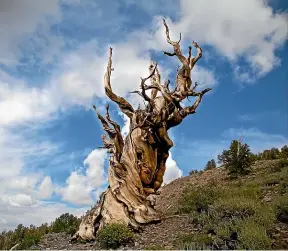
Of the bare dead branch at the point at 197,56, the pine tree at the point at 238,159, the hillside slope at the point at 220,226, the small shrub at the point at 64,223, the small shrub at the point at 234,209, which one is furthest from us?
the pine tree at the point at 238,159

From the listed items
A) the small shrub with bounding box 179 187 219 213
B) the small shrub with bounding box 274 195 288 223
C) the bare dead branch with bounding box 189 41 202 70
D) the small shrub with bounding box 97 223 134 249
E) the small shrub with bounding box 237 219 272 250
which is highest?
the bare dead branch with bounding box 189 41 202 70

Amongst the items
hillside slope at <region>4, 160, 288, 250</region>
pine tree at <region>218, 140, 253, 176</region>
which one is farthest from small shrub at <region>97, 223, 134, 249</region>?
pine tree at <region>218, 140, 253, 176</region>

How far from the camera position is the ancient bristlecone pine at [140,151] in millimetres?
11578

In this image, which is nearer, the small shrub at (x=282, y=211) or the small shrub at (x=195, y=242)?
the small shrub at (x=195, y=242)

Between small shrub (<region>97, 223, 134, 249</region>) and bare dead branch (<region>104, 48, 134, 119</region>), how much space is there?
4788 mm

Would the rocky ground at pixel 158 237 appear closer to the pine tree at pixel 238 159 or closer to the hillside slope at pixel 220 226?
the hillside slope at pixel 220 226

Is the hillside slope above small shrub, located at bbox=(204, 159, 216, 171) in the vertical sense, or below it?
below

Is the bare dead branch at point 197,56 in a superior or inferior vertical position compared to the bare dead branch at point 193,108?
superior

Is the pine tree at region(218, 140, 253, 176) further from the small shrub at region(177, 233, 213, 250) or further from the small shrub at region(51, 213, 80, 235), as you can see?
the small shrub at region(177, 233, 213, 250)

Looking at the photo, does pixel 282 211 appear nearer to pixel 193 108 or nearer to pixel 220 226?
pixel 220 226

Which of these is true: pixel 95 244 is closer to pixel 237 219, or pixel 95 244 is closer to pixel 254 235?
pixel 237 219

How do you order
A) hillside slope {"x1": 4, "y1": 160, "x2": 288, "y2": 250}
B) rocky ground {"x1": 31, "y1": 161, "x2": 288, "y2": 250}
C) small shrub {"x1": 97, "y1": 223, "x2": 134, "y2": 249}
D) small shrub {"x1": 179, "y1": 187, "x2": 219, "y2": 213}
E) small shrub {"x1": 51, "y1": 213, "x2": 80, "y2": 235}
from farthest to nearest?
1. small shrub {"x1": 51, "y1": 213, "x2": 80, "y2": 235}
2. small shrub {"x1": 179, "y1": 187, "x2": 219, "y2": 213}
3. small shrub {"x1": 97, "y1": 223, "x2": 134, "y2": 249}
4. rocky ground {"x1": 31, "y1": 161, "x2": 288, "y2": 250}
5. hillside slope {"x1": 4, "y1": 160, "x2": 288, "y2": 250}

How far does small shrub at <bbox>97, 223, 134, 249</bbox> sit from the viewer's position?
9422 mm

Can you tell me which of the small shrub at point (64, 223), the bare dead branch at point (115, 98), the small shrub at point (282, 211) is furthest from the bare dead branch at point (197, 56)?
the small shrub at point (64, 223)
